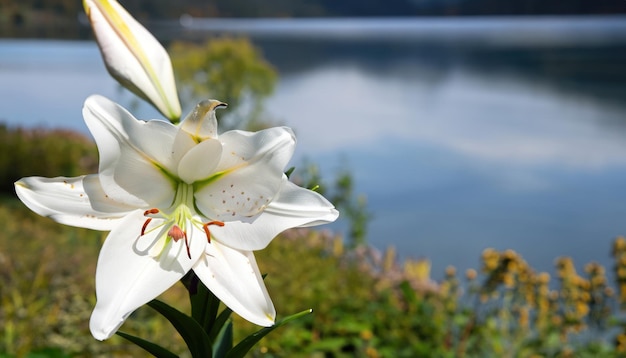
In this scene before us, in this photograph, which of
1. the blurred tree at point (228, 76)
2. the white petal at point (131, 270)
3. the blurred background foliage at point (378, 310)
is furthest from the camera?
the blurred tree at point (228, 76)

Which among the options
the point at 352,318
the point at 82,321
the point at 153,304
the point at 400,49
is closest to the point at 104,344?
the point at 82,321

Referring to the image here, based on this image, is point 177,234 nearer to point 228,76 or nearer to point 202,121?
point 202,121

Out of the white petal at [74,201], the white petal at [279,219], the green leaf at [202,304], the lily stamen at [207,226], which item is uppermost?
the white petal at [279,219]

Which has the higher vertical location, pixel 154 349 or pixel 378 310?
pixel 378 310

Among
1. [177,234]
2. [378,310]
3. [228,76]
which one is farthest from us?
[228,76]

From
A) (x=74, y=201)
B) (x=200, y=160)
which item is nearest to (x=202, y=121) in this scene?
(x=200, y=160)

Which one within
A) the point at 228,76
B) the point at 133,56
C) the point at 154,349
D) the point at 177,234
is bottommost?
the point at 154,349

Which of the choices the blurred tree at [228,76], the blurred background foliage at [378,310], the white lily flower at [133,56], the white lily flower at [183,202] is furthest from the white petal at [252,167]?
the blurred tree at [228,76]

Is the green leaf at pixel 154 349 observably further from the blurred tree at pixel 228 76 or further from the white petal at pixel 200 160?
the blurred tree at pixel 228 76
